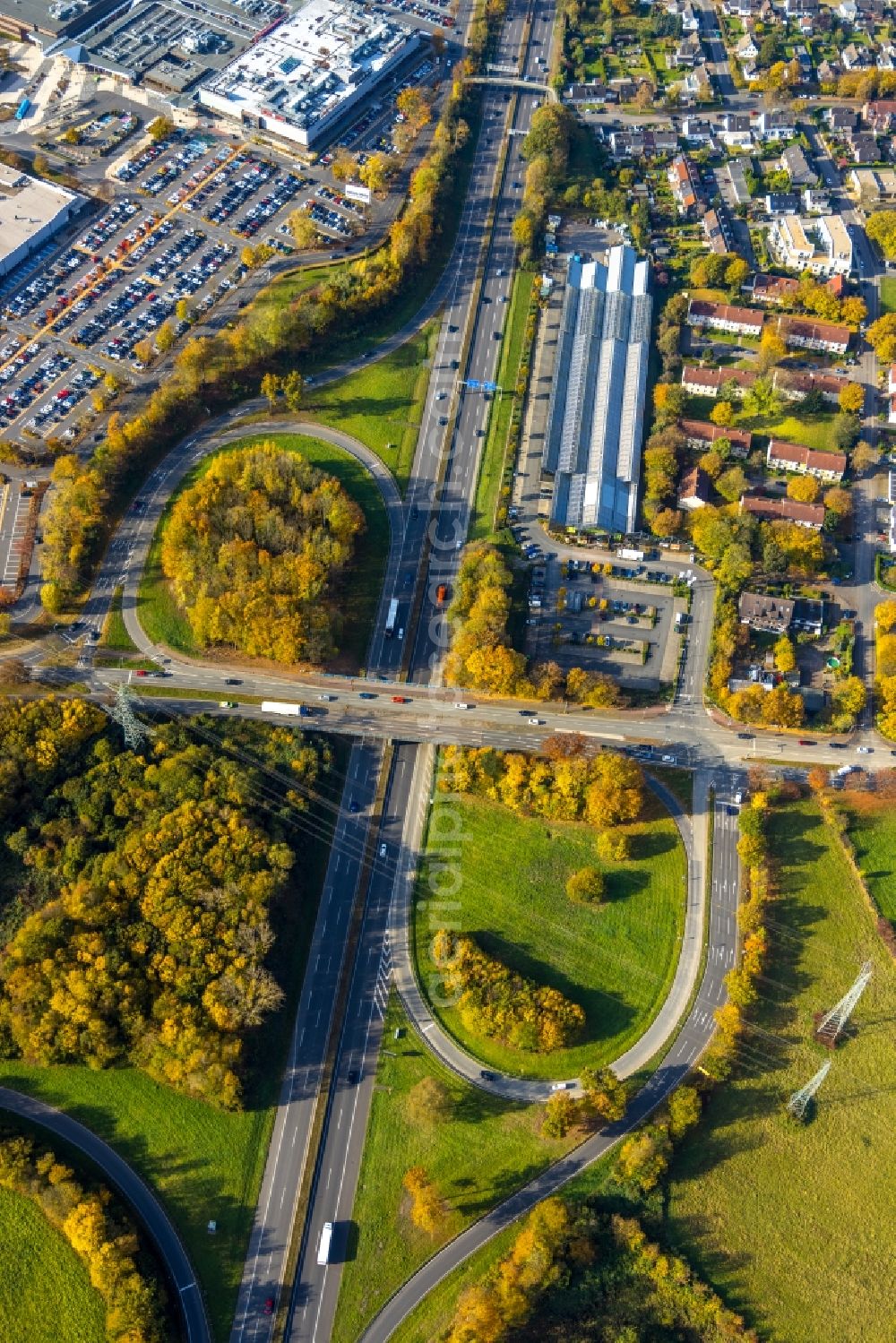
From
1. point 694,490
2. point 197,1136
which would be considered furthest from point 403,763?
point 694,490

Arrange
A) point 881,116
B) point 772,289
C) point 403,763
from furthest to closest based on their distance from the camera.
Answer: point 881,116, point 772,289, point 403,763

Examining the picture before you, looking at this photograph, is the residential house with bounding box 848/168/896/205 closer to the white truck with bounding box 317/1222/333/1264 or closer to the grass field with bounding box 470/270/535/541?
the grass field with bounding box 470/270/535/541

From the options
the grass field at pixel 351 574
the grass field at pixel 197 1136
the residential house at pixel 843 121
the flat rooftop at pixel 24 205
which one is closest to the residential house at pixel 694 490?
the grass field at pixel 351 574

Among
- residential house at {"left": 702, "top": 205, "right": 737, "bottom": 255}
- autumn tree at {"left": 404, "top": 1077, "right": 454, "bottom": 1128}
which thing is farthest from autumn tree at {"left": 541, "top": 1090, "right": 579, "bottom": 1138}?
residential house at {"left": 702, "top": 205, "right": 737, "bottom": 255}

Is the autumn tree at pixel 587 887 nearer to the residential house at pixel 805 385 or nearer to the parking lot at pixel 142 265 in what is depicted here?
the residential house at pixel 805 385

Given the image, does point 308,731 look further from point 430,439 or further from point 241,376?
point 241,376

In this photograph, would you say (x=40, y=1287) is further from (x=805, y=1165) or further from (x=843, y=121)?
(x=843, y=121)
